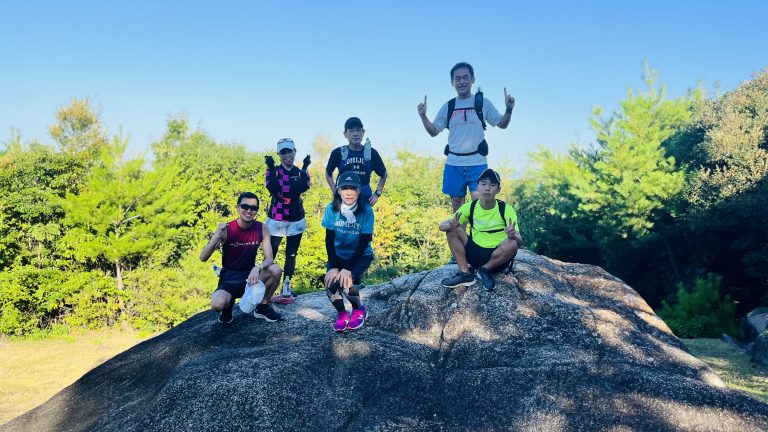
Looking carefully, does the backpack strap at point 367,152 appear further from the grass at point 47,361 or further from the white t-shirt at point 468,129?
the grass at point 47,361

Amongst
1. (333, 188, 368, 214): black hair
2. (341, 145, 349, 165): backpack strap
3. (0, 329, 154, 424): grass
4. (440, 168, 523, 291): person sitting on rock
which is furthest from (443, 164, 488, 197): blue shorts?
(0, 329, 154, 424): grass

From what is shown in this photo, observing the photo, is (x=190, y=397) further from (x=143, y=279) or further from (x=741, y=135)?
(x=741, y=135)

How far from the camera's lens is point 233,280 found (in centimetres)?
669

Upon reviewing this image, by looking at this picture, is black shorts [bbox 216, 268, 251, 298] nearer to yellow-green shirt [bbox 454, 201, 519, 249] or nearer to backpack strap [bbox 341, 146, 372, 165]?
backpack strap [bbox 341, 146, 372, 165]

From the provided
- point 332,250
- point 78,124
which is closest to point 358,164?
point 332,250

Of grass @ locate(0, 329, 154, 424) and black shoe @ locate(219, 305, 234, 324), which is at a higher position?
black shoe @ locate(219, 305, 234, 324)

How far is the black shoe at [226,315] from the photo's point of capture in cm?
676

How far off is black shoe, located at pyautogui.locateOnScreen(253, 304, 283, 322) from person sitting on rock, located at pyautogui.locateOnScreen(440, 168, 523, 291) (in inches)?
91.8

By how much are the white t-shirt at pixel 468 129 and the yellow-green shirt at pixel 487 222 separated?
3.72 feet

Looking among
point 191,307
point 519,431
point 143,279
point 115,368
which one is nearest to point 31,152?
point 143,279

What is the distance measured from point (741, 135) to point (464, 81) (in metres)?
18.0

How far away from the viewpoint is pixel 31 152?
68.0ft

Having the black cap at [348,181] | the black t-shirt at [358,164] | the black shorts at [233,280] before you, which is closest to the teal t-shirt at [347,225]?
the black cap at [348,181]

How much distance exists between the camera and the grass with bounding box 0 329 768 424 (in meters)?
12.0
